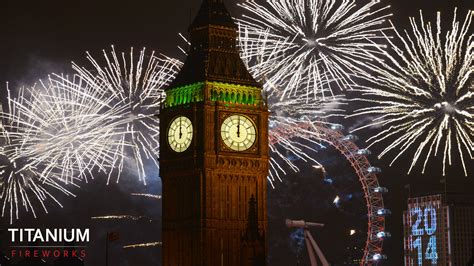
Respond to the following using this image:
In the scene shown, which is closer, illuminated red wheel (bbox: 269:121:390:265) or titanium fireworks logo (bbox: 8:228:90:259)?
titanium fireworks logo (bbox: 8:228:90:259)

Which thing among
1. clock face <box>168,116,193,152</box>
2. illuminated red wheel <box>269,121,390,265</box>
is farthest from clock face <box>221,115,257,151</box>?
illuminated red wheel <box>269,121,390,265</box>

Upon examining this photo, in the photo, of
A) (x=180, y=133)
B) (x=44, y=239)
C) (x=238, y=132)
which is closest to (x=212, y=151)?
(x=238, y=132)

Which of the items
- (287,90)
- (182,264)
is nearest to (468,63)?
(287,90)

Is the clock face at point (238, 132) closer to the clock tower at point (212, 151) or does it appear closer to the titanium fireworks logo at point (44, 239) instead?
the clock tower at point (212, 151)

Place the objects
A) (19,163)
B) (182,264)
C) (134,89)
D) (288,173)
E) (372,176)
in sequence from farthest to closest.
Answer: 1. (288,173)
2. (372,176)
3. (19,163)
4. (134,89)
5. (182,264)

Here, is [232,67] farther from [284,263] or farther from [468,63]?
→ [284,263]

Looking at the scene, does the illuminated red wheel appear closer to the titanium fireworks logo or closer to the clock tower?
the titanium fireworks logo
